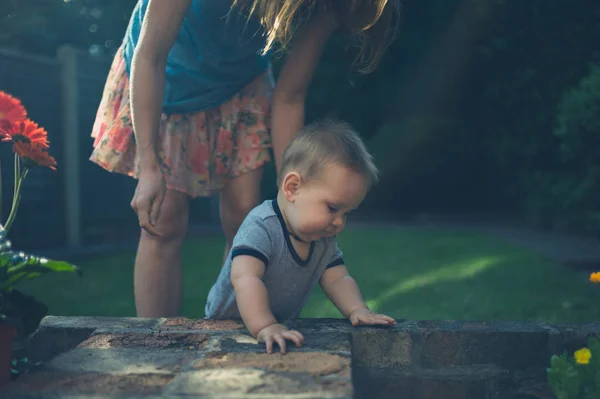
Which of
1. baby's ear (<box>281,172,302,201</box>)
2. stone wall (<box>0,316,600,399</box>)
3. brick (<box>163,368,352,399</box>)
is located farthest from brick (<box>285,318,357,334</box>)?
brick (<box>163,368,352,399</box>)

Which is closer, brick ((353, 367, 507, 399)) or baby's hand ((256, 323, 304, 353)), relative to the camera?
baby's hand ((256, 323, 304, 353))

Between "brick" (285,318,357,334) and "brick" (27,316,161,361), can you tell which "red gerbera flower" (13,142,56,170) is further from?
"brick" (285,318,357,334)

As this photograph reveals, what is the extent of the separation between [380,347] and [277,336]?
1.24ft

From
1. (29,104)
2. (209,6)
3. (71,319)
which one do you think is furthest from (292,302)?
(29,104)

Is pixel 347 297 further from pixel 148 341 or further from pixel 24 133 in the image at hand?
pixel 24 133

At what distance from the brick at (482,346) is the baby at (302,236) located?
0.14 m

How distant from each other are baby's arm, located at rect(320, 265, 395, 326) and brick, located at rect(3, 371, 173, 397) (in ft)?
2.42

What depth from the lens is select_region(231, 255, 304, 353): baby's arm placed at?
1.93m

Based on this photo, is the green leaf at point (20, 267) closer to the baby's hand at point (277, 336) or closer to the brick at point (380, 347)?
the baby's hand at point (277, 336)

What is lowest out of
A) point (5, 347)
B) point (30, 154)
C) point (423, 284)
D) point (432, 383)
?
point (423, 284)

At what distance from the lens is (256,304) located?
2076mm

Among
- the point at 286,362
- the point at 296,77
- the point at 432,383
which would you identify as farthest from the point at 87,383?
the point at 296,77

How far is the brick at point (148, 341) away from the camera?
6.41 feet

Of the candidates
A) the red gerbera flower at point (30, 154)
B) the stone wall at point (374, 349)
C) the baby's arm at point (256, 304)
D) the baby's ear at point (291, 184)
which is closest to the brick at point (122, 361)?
the stone wall at point (374, 349)
